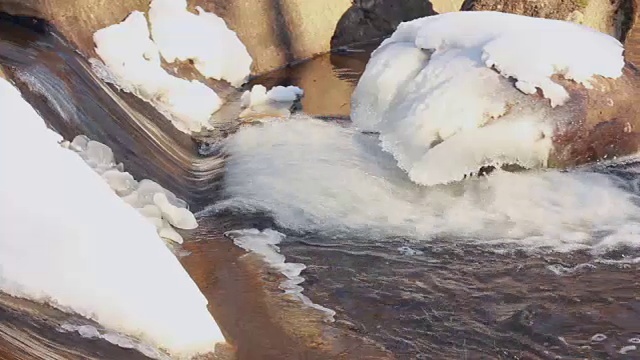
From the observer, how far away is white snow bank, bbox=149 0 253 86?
7.24m

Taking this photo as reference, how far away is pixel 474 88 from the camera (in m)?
5.11

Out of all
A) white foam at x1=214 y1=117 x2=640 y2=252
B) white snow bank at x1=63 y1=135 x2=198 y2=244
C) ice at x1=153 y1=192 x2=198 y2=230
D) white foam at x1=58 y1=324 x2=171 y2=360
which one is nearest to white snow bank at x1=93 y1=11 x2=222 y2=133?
white foam at x1=214 y1=117 x2=640 y2=252

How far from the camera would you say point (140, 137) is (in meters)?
5.23

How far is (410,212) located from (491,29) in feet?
5.36

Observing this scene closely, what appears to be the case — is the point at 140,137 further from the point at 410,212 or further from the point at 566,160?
the point at 566,160

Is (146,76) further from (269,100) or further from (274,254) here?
(274,254)

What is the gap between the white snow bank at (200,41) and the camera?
724 centimetres

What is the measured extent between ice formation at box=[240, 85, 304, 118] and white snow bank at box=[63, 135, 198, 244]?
2.29 metres

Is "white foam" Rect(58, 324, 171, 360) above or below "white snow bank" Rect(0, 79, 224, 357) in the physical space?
below

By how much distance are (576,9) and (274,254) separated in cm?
469

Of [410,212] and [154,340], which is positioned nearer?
[154,340]

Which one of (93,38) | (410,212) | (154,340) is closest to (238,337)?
(154,340)

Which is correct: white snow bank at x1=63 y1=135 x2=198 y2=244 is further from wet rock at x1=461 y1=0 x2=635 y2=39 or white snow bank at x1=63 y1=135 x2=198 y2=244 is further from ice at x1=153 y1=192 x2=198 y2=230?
wet rock at x1=461 y1=0 x2=635 y2=39

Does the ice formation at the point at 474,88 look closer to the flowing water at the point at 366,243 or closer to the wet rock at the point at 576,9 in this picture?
the flowing water at the point at 366,243
